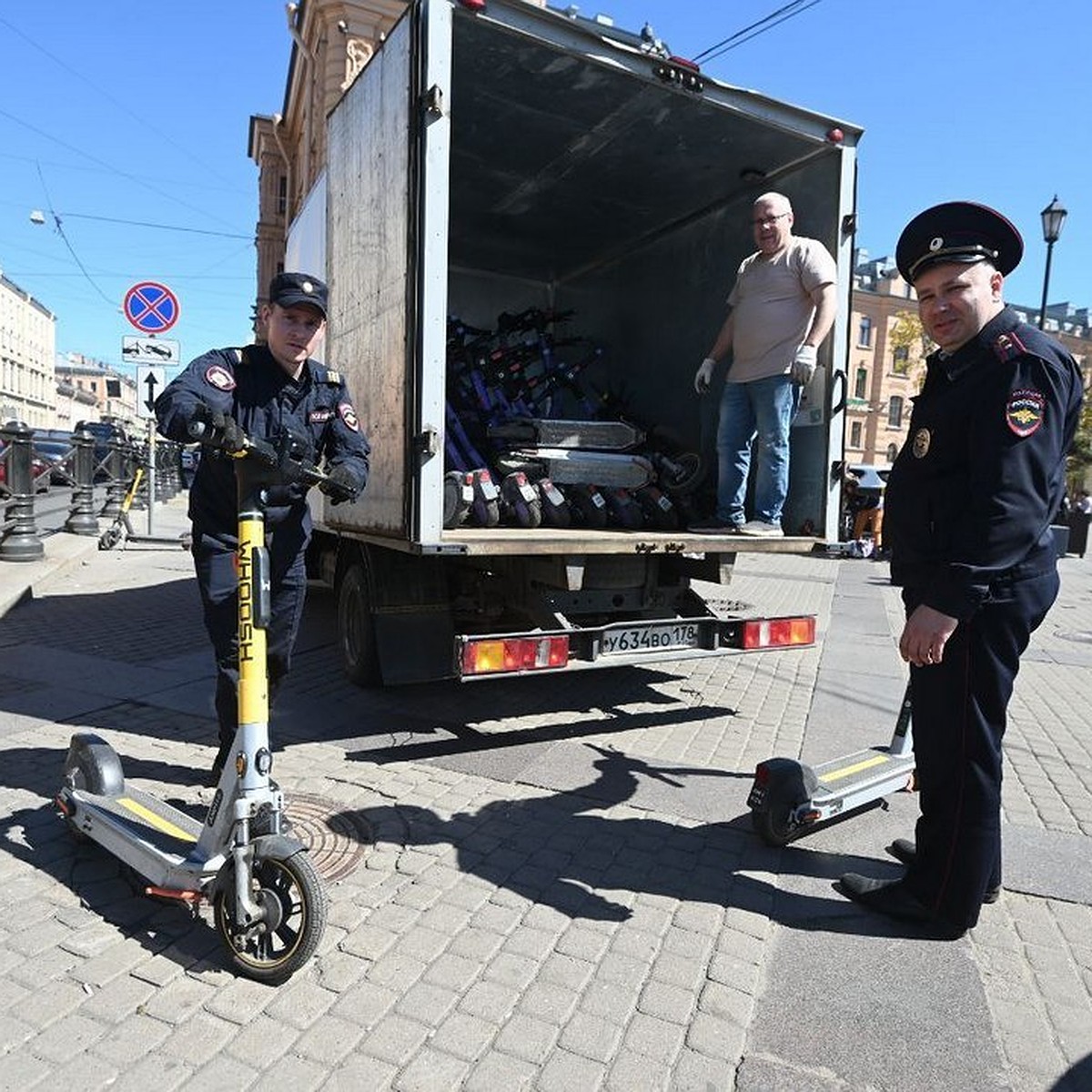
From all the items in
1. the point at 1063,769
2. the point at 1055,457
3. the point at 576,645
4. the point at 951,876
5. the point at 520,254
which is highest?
the point at 520,254

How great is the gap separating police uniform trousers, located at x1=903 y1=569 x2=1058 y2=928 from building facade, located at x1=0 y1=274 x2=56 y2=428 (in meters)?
76.8

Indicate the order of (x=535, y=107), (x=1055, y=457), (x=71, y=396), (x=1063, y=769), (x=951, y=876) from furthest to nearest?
(x=71, y=396) → (x=535, y=107) → (x=1063, y=769) → (x=951, y=876) → (x=1055, y=457)

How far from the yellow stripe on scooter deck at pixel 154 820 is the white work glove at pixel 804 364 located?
156 inches

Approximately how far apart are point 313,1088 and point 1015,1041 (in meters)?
1.82

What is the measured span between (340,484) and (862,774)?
241 cm

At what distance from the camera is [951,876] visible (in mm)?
2656

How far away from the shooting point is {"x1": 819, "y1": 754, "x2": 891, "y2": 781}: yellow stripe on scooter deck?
3379 mm

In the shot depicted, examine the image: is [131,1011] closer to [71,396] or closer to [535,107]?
[535,107]

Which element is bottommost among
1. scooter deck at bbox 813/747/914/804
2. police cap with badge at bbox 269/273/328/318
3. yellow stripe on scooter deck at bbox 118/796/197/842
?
scooter deck at bbox 813/747/914/804

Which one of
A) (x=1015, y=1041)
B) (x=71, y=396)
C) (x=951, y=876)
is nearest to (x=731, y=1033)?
(x=1015, y=1041)

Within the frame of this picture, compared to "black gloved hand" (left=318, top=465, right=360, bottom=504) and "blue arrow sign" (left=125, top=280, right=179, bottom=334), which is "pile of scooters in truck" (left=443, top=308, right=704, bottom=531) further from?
"blue arrow sign" (left=125, top=280, right=179, bottom=334)

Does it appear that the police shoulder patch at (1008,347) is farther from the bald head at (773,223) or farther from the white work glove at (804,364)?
the bald head at (773,223)

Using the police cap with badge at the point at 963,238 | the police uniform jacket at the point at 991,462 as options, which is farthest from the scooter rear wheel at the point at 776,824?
the police cap with badge at the point at 963,238

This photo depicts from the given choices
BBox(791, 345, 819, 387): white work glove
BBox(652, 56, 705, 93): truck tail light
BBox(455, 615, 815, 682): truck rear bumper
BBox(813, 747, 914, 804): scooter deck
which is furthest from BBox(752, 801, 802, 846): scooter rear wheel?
BBox(652, 56, 705, 93): truck tail light
